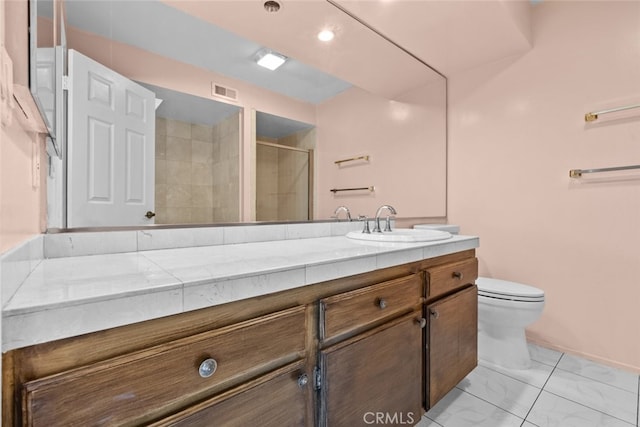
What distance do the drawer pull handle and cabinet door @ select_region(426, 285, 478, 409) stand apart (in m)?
0.86

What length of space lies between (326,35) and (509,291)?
5.95 ft

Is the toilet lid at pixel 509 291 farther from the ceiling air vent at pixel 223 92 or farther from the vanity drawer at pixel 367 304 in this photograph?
the ceiling air vent at pixel 223 92

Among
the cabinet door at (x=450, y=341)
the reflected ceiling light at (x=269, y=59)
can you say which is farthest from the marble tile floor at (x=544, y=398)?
the reflected ceiling light at (x=269, y=59)

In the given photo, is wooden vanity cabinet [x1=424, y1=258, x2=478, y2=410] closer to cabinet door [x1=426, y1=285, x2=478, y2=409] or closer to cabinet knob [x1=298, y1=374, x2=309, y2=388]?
cabinet door [x1=426, y1=285, x2=478, y2=409]

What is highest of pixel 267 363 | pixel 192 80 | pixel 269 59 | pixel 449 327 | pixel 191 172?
pixel 269 59

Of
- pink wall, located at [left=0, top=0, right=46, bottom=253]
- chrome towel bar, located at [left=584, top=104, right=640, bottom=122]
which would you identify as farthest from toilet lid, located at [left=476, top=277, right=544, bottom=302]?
pink wall, located at [left=0, top=0, right=46, bottom=253]

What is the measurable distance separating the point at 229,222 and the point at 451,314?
102cm

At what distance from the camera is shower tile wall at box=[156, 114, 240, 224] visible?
1004 millimetres

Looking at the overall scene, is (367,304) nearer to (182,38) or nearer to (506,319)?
(182,38)

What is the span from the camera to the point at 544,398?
58.2 inches

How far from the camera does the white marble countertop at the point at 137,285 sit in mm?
424

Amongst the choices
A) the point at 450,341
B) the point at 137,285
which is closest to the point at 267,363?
the point at 137,285

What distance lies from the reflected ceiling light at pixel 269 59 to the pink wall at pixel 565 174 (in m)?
1.65

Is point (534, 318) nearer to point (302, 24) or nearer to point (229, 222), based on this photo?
point (229, 222)
